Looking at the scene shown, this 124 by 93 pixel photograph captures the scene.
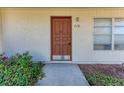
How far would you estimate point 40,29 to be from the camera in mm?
15883

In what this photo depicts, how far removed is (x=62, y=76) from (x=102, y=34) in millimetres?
5037

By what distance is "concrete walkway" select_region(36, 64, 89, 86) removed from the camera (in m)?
10.1

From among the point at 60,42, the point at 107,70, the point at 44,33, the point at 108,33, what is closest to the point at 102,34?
the point at 108,33

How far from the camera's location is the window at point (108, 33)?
15.8m

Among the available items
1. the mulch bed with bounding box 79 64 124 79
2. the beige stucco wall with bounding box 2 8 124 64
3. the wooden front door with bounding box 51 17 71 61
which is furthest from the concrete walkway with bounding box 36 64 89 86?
the beige stucco wall with bounding box 2 8 124 64

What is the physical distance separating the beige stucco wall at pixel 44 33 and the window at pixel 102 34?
268mm

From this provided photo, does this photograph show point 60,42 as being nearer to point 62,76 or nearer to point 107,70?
point 107,70

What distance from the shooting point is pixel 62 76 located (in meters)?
11.8

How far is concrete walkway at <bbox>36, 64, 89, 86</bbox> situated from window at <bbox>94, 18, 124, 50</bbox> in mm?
2058

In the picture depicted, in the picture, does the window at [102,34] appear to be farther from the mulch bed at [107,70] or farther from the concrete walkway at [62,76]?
the concrete walkway at [62,76]

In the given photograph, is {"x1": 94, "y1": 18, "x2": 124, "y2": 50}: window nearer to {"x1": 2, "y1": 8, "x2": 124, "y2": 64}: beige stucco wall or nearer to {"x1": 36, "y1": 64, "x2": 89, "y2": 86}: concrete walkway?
{"x1": 2, "y1": 8, "x2": 124, "y2": 64}: beige stucco wall

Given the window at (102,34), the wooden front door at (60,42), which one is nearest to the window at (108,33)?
the window at (102,34)

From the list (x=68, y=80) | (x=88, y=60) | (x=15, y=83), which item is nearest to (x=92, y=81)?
(x=68, y=80)
